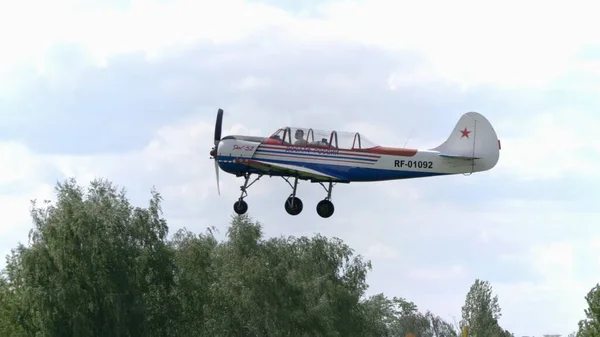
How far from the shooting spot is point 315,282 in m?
69.6

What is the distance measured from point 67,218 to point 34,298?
172 inches

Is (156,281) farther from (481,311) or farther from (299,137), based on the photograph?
(481,311)

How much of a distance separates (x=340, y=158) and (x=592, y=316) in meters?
45.7

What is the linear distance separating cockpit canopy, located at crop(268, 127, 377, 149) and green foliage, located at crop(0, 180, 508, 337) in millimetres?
23447

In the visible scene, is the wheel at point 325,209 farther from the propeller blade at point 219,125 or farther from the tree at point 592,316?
the tree at point 592,316

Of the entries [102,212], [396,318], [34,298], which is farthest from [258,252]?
[396,318]

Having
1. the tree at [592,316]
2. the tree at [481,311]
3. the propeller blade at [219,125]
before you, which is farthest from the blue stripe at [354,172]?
the tree at [481,311]

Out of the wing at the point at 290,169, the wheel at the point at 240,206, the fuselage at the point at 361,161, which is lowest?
the wheel at the point at 240,206

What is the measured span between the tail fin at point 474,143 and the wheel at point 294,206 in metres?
4.43

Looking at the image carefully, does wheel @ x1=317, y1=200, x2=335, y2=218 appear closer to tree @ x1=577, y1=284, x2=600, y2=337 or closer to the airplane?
the airplane

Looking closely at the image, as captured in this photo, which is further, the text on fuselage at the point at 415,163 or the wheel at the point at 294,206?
the wheel at the point at 294,206

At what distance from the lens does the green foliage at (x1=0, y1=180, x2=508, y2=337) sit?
58969mm

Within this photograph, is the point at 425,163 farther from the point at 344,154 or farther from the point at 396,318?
the point at 396,318

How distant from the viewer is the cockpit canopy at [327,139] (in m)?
37.9
